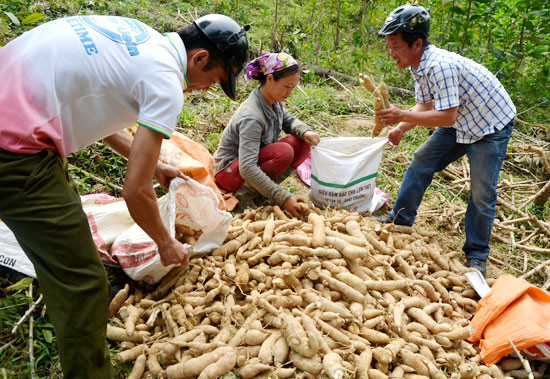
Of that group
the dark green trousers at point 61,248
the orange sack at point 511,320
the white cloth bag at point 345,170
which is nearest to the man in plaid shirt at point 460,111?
the white cloth bag at point 345,170

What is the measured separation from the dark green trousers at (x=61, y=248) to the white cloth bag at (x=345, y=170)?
192cm

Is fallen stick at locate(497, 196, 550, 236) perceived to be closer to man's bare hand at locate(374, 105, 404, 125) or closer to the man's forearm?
man's bare hand at locate(374, 105, 404, 125)

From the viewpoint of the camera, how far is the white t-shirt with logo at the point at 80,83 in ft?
3.92

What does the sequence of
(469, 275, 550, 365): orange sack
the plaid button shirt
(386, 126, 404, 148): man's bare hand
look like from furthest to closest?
(386, 126, 404, 148): man's bare hand < the plaid button shirt < (469, 275, 550, 365): orange sack

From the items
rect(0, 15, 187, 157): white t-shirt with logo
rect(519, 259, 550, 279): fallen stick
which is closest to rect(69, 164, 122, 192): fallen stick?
rect(0, 15, 187, 157): white t-shirt with logo

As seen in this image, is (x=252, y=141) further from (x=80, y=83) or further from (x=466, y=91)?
(x=80, y=83)

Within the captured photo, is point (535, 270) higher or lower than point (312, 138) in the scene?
lower

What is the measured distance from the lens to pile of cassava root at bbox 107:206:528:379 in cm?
170

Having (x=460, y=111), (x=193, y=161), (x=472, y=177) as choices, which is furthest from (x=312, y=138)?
(x=472, y=177)

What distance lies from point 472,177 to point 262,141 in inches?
59.9

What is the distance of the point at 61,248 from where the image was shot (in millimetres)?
1302

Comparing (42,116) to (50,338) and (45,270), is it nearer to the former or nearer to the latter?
(45,270)

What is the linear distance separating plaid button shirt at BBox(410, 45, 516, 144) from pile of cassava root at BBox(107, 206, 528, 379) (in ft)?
3.01

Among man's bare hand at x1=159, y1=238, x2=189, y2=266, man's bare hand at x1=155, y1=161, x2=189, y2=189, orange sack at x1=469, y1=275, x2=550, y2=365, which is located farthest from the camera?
man's bare hand at x1=155, y1=161, x2=189, y2=189
